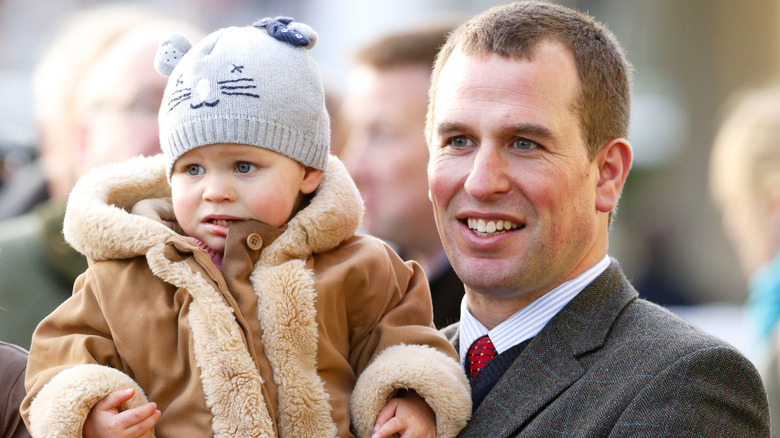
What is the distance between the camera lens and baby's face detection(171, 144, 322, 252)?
264 centimetres

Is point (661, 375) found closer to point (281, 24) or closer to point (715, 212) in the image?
point (281, 24)

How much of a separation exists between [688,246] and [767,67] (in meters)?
4.15

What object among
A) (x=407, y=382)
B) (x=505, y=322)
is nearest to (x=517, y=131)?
(x=505, y=322)

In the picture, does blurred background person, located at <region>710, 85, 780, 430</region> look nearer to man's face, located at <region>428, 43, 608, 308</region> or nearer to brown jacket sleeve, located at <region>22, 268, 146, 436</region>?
man's face, located at <region>428, 43, 608, 308</region>

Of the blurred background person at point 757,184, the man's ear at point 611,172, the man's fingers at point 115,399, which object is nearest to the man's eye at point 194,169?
the man's fingers at point 115,399

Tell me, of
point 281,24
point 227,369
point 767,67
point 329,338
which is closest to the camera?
point 227,369

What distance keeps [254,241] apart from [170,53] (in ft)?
2.01

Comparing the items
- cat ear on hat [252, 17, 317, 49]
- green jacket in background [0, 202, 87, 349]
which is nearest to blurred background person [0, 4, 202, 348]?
green jacket in background [0, 202, 87, 349]

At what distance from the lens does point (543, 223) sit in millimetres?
2848

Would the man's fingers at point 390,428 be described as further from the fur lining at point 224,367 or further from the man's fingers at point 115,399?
the man's fingers at point 115,399

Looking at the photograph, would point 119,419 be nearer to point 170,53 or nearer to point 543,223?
point 170,53

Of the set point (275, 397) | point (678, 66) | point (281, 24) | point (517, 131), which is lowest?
point (678, 66)

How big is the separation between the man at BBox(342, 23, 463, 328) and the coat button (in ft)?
7.34

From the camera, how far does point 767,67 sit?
18.4 meters
